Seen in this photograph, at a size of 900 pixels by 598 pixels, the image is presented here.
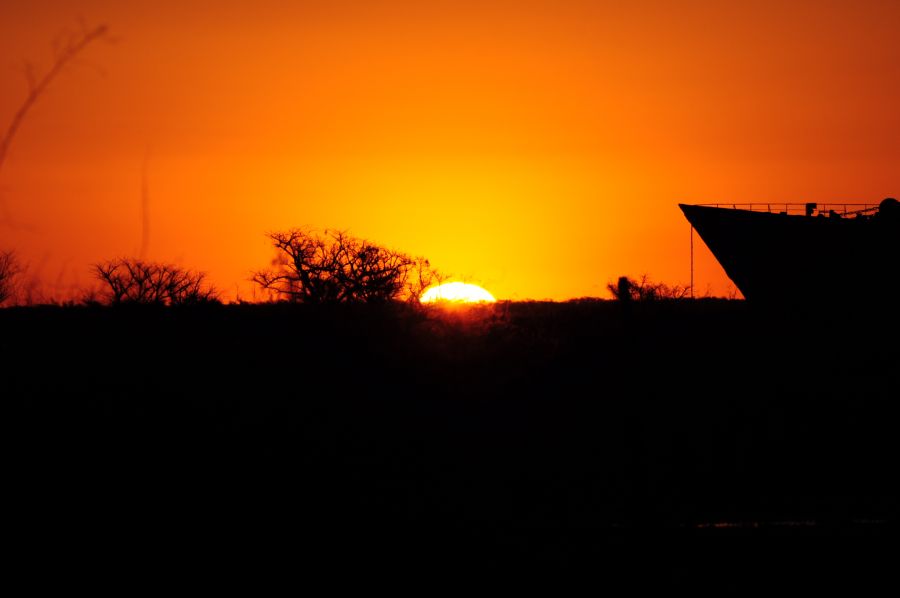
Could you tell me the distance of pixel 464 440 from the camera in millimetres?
Result: 33156

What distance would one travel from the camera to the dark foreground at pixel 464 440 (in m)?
10.4

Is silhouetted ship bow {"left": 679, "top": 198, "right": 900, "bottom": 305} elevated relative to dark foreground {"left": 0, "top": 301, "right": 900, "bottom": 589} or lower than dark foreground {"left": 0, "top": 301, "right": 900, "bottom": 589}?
elevated

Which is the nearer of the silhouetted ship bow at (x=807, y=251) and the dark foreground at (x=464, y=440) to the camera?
the dark foreground at (x=464, y=440)

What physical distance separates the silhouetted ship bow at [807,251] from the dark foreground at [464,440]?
1564 millimetres

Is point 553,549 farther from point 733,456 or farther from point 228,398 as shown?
point 228,398

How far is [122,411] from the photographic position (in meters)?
28.9

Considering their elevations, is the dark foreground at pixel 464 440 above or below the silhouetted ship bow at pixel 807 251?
below

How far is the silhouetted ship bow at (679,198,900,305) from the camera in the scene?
145 feet

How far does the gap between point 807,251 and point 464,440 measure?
898 inches

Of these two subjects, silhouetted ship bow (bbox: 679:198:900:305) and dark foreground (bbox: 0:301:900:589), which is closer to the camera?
dark foreground (bbox: 0:301:900:589)

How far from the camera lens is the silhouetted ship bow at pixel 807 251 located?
145ft

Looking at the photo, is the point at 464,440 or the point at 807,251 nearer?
the point at 464,440

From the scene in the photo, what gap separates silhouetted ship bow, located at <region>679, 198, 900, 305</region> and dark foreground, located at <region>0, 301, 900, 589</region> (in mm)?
1564

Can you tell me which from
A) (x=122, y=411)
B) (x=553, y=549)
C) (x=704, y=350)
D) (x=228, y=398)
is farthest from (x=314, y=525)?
(x=704, y=350)
